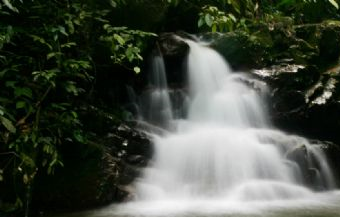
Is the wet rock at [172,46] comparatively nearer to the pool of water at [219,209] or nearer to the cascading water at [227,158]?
the cascading water at [227,158]

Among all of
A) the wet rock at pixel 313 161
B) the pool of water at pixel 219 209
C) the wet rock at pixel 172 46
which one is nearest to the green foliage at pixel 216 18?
the pool of water at pixel 219 209

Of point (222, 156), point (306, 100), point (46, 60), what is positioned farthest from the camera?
point (306, 100)

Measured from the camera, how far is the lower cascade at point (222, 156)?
614cm

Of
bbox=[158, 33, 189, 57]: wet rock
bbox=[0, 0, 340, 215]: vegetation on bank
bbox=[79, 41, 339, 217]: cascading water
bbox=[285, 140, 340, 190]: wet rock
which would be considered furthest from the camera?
bbox=[158, 33, 189, 57]: wet rock

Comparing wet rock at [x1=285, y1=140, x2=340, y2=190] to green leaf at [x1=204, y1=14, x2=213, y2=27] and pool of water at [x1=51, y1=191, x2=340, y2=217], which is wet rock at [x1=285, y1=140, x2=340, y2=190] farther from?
green leaf at [x1=204, y1=14, x2=213, y2=27]

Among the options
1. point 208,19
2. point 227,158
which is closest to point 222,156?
point 227,158

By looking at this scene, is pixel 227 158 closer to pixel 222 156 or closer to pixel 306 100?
pixel 222 156

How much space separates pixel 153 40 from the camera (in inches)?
379

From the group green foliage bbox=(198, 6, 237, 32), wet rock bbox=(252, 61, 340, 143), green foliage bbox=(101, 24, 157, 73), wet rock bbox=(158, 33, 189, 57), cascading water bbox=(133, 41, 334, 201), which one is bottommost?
green foliage bbox=(198, 6, 237, 32)

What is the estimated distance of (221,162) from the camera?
6.88m

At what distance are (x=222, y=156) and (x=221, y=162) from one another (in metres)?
0.16

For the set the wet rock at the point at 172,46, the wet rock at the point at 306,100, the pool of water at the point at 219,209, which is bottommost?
the pool of water at the point at 219,209

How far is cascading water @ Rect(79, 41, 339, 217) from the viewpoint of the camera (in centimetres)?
573

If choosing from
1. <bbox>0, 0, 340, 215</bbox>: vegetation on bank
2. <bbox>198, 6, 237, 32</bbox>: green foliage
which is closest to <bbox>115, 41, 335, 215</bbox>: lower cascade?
<bbox>0, 0, 340, 215</bbox>: vegetation on bank
